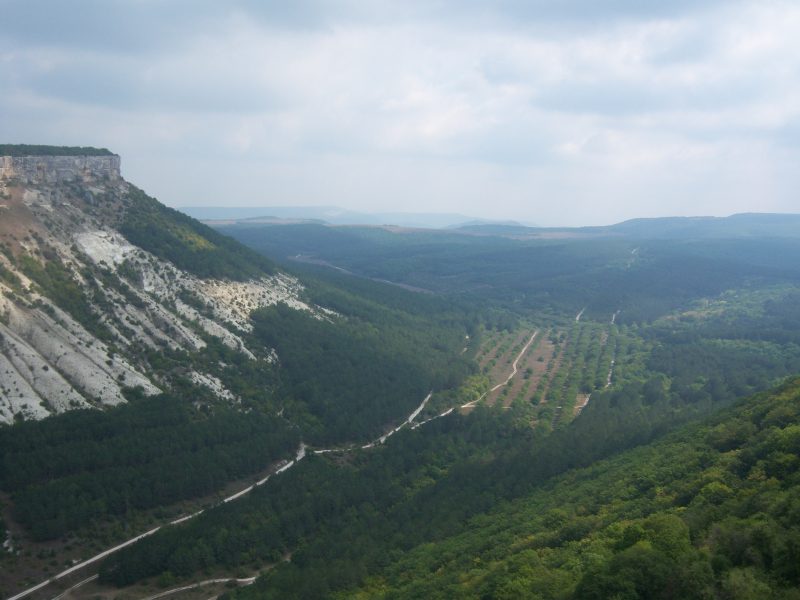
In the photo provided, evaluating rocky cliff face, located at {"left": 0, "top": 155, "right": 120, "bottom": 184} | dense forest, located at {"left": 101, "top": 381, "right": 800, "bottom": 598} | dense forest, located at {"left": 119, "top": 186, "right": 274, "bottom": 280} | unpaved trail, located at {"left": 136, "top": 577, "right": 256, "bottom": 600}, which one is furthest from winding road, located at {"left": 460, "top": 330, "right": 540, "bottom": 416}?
rocky cliff face, located at {"left": 0, "top": 155, "right": 120, "bottom": 184}

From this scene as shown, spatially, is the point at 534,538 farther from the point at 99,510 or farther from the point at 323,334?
the point at 323,334

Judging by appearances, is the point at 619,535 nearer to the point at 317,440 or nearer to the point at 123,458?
the point at 123,458

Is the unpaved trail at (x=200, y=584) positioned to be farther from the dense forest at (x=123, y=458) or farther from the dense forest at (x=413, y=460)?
the dense forest at (x=123, y=458)

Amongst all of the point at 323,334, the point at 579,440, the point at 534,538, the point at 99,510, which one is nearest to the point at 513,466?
the point at 579,440

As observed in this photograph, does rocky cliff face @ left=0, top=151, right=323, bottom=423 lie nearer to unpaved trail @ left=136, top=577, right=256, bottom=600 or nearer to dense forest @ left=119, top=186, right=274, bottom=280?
dense forest @ left=119, top=186, right=274, bottom=280

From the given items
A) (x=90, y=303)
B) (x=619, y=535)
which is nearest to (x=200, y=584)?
(x=619, y=535)

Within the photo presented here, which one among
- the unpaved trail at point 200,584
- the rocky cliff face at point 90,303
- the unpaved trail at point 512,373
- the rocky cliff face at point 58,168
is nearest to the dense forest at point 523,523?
the unpaved trail at point 200,584
